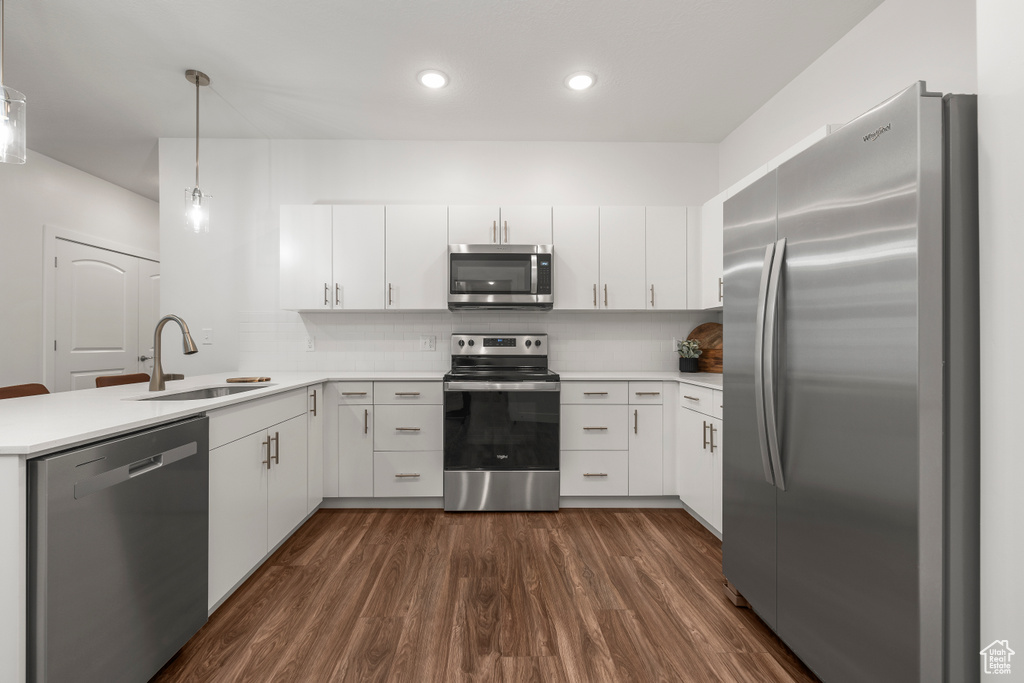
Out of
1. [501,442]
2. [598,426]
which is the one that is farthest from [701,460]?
[501,442]

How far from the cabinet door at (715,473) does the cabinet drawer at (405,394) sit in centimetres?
172

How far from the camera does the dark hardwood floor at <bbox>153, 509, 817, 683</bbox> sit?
5.15 feet

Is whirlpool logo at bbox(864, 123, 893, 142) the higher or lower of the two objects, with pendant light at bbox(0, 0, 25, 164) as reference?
lower

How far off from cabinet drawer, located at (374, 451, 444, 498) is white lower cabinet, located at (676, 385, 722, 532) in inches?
64.4

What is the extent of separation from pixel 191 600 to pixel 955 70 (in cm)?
348

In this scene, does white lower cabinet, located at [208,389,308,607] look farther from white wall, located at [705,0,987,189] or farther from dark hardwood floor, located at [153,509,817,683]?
white wall, located at [705,0,987,189]

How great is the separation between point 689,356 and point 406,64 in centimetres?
273

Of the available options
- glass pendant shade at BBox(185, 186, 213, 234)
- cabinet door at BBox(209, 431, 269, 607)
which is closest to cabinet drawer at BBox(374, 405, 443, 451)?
cabinet door at BBox(209, 431, 269, 607)

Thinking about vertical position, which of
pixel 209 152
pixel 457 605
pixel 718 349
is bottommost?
pixel 457 605

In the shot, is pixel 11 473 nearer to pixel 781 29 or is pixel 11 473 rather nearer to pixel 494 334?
pixel 494 334

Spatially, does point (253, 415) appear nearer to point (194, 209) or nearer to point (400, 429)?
point (400, 429)

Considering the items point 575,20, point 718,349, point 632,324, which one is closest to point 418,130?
point 575,20

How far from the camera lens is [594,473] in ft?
10.2

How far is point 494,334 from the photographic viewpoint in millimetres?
3508
